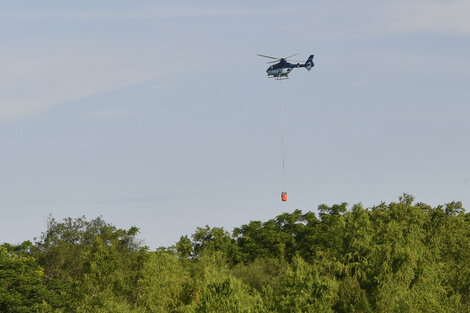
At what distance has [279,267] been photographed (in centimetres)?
14525

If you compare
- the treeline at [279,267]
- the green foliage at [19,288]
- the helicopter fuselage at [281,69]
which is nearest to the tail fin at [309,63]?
the helicopter fuselage at [281,69]

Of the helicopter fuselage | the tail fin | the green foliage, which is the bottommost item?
the green foliage

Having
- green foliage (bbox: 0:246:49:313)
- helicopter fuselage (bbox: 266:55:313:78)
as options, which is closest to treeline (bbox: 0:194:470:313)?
green foliage (bbox: 0:246:49:313)

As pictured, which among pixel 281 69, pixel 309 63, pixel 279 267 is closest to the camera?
pixel 281 69

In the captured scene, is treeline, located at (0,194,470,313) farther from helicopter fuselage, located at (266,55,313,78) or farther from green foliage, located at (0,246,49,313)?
helicopter fuselage, located at (266,55,313,78)

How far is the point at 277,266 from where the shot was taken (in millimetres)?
146375

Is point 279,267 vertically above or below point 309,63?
below

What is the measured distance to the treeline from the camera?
243 feet

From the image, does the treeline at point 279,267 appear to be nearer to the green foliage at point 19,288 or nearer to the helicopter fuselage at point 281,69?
the green foliage at point 19,288

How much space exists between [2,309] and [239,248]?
53029 mm

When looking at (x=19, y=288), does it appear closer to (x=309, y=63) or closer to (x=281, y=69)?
(x=281, y=69)

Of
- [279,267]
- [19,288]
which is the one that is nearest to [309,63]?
[279,267]

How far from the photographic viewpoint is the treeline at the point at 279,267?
243 ft

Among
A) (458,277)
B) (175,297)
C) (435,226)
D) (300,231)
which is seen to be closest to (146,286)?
(175,297)
